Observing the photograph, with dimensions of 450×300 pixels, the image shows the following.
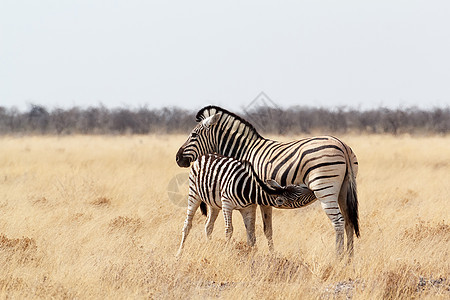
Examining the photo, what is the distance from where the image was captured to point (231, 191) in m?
6.89

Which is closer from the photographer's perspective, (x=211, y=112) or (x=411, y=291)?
(x=411, y=291)

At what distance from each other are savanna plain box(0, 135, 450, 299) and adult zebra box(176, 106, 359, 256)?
19.2 inches

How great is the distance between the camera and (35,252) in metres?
6.82

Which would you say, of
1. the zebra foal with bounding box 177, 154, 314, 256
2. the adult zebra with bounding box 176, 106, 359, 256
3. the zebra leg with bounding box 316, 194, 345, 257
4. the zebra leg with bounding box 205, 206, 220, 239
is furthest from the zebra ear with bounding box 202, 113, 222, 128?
the zebra leg with bounding box 316, 194, 345, 257

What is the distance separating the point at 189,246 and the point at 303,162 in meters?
1.69

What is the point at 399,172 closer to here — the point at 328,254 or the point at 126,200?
the point at 126,200

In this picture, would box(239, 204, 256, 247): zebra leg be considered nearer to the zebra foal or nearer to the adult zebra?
the zebra foal

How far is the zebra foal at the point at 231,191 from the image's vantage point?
655 cm

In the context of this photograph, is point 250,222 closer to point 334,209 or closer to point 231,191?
point 231,191

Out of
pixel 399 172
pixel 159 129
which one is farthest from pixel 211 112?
pixel 159 129

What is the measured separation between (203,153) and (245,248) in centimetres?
156

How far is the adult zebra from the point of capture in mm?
6453

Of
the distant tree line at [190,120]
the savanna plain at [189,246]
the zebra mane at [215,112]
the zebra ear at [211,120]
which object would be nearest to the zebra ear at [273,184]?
the savanna plain at [189,246]

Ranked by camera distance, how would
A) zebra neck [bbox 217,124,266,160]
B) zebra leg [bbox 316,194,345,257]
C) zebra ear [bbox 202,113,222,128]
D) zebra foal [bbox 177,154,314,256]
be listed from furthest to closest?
1. zebra ear [bbox 202,113,222,128]
2. zebra neck [bbox 217,124,266,160]
3. zebra foal [bbox 177,154,314,256]
4. zebra leg [bbox 316,194,345,257]
